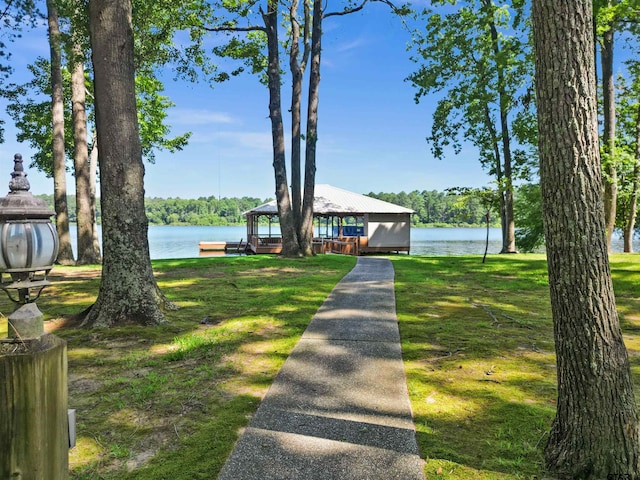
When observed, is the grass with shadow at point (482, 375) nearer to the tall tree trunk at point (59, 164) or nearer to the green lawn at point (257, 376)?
the green lawn at point (257, 376)

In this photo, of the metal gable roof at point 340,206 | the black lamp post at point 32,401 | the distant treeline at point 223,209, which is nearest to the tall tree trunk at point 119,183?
the black lamp post at point 32,401

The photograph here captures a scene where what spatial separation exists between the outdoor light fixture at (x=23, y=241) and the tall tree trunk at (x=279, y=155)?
13.9 m

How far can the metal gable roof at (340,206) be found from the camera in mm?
25688

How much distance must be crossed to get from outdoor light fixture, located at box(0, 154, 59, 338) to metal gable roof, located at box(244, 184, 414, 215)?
23.1 meters

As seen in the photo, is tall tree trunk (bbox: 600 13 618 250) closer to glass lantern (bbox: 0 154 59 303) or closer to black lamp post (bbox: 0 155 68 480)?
glass lantern (bbox: 0 154 59 303)

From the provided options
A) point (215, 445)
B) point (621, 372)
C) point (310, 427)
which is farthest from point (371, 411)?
point (621, 372)

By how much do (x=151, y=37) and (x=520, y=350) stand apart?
15.6 m

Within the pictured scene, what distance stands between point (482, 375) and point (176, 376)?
2.94 m

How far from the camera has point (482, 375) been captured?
153 inches

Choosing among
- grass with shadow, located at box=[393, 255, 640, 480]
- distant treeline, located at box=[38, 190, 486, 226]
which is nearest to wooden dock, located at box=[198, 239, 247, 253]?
grass with shadow, located at box=[393, 255, 640, 480]

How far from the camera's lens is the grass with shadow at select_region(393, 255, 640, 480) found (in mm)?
2525

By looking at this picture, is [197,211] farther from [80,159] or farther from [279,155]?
[279,155]

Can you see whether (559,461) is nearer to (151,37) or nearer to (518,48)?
(151,37)

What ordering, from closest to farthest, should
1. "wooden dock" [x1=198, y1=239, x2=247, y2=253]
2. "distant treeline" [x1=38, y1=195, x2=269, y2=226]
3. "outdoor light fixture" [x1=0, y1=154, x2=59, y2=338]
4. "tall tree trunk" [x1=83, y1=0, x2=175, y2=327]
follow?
"outdoor light fixture" [x1=0, y1=154, x2=59, y2=338]
"tall tree trunk" [x1=83, y1=0, x2=175, y2=327]
"wooden dock" [x1=198, y1=239, x2=247, y2=253]
"distant treeline" [x1=38, y1=195, x2=269, y2=226]
